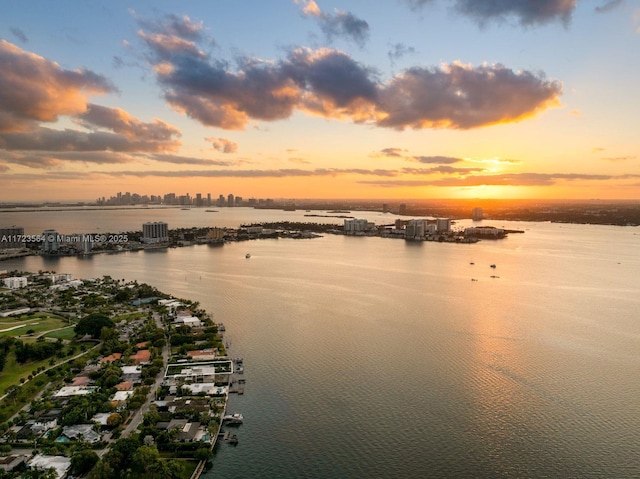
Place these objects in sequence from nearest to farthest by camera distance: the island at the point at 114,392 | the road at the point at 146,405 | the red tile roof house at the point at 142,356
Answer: the island at the point at 114,392
the road at the point at 146,405
the red tile roof house at the point at 142,356

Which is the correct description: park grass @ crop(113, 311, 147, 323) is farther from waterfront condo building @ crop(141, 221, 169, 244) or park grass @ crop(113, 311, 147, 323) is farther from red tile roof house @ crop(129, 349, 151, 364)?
waterfront condo building @ crop(141, 221, 169, 244)

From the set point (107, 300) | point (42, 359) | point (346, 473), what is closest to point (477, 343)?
→ point (346, 473)

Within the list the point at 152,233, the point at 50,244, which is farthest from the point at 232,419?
the point at 152,233

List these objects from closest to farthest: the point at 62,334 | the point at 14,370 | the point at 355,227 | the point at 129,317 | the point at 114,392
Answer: the point at 114,392, the point at 14,370, the point at 62,334, the point at 129,317, the point at 355,227

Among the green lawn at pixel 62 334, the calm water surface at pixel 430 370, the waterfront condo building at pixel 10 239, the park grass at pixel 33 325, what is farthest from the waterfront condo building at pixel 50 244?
the green lawn at pixel 62 334

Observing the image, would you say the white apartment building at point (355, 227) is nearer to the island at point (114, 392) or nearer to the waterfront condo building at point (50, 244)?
the waterfront condo building at point (50, 244)

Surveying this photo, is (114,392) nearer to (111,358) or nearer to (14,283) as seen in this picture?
(111,358)
